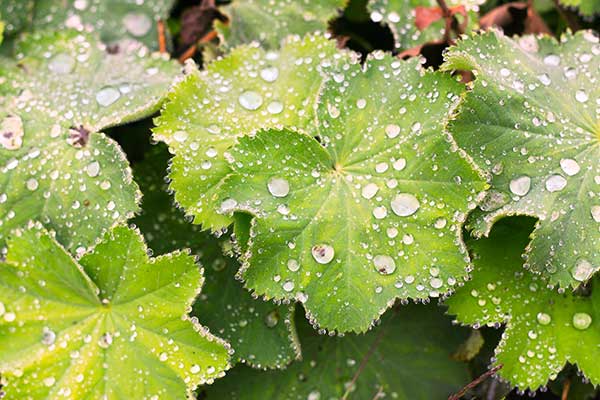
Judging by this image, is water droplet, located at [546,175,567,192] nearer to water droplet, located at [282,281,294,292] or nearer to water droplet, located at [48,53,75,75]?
water droplet, located at [282,281,294,292]

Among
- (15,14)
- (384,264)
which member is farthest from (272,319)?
(15,14)

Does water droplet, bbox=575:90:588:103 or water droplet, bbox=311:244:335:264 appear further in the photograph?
water droplet, bbox=575:90:588:103

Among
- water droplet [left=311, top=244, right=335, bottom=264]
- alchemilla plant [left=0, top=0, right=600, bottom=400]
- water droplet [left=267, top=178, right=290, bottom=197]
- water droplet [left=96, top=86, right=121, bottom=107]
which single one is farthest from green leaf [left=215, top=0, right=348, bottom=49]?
water droplet [left=311, top=244, right=335, bottom=264]

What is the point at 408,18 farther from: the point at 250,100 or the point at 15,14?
the point at 15,14

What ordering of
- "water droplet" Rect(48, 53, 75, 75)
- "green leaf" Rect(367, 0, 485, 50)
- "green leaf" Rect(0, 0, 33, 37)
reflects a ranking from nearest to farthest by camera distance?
1. "water droplet" Rect(48, 53, 75, 75)
2. "green leaf" Rect(367, 0, 485, 50)
3. "green leaf" Rect(0, 0, 33, 37)

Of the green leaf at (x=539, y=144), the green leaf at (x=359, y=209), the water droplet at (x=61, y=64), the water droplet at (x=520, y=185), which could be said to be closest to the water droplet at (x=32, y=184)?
the water droplet at (x=61, y=64)

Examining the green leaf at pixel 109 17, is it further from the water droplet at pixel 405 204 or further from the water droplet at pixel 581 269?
the water droplet at pixel 581 269
